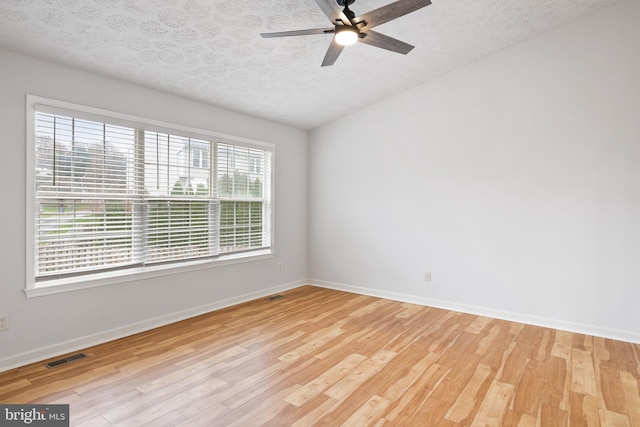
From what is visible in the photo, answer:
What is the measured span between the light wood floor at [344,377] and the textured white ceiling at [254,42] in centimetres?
259

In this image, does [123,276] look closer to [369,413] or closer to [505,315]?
[369,413]

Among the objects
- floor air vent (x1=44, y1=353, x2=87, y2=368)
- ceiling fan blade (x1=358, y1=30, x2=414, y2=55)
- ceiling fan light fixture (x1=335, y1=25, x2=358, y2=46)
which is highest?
ceiling fan blade (x1=358, y1=30, x2=414, y2=55)

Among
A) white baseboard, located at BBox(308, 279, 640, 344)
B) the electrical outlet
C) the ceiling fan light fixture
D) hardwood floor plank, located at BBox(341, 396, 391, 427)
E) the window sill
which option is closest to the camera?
hardwood floor plank, located at BBox(341, 396, 391, 427)

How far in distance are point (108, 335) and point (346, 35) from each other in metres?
3.39

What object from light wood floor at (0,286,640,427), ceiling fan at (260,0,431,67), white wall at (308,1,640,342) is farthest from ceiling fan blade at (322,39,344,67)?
light wood floor at (0,286,640,427)

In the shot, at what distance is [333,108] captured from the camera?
5086 mm

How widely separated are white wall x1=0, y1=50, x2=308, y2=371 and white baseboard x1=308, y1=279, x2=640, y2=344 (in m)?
1.56

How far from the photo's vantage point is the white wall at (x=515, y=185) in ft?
11.7

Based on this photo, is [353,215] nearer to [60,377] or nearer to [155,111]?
[155,111]

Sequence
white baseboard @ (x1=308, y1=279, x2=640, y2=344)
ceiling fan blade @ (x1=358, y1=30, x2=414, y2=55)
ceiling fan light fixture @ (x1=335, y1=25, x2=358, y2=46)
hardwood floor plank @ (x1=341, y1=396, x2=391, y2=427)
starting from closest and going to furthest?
hardwood floor plank @ (x1=341, y1=396, x2=391, y2=427) < ceiling fan light fixture @ (x1=335, y1=25, x2=358, y2=46) < ceiling fan blade @ (x1=358, y1=30, x2=414, y2=55) < white baseboard @ (x1=308, y1=279, x2=640, y2=344)

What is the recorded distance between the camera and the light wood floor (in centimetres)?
223

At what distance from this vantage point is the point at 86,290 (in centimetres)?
323

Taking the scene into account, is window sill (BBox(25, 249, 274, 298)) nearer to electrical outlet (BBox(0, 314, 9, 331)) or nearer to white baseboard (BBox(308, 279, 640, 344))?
electrical outlet (BBox(0, 314, 9, 331))

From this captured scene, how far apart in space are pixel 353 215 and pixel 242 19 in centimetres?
318
